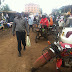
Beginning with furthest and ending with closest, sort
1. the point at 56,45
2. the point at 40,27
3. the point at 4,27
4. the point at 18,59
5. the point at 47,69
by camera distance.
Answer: the point at 4,27 → the point at 40,27 → the point at 18,59 → the point at 47,69 → the point at 56,45

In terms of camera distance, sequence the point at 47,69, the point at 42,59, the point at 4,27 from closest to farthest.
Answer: the point at 42,59 < the point at 47,69 < the point at 4,27

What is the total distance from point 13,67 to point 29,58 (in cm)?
86

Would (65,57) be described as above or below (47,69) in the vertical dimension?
above

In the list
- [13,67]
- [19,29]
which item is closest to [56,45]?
[13,67]

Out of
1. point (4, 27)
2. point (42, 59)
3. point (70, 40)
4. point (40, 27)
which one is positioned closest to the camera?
point (42, 59)

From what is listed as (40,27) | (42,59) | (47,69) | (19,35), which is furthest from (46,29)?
(42,59)

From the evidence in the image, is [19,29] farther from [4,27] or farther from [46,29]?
[4,27]

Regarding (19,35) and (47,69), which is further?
(19,35)

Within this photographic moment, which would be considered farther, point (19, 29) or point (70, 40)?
point (19, 29)

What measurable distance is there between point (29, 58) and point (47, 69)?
3.55 ft

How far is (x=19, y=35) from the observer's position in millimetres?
3992

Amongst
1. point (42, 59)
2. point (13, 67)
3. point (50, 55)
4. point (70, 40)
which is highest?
point (70, 40)

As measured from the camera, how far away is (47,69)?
10.2 feet

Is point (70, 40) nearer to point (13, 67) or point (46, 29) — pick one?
point (13, 67)
